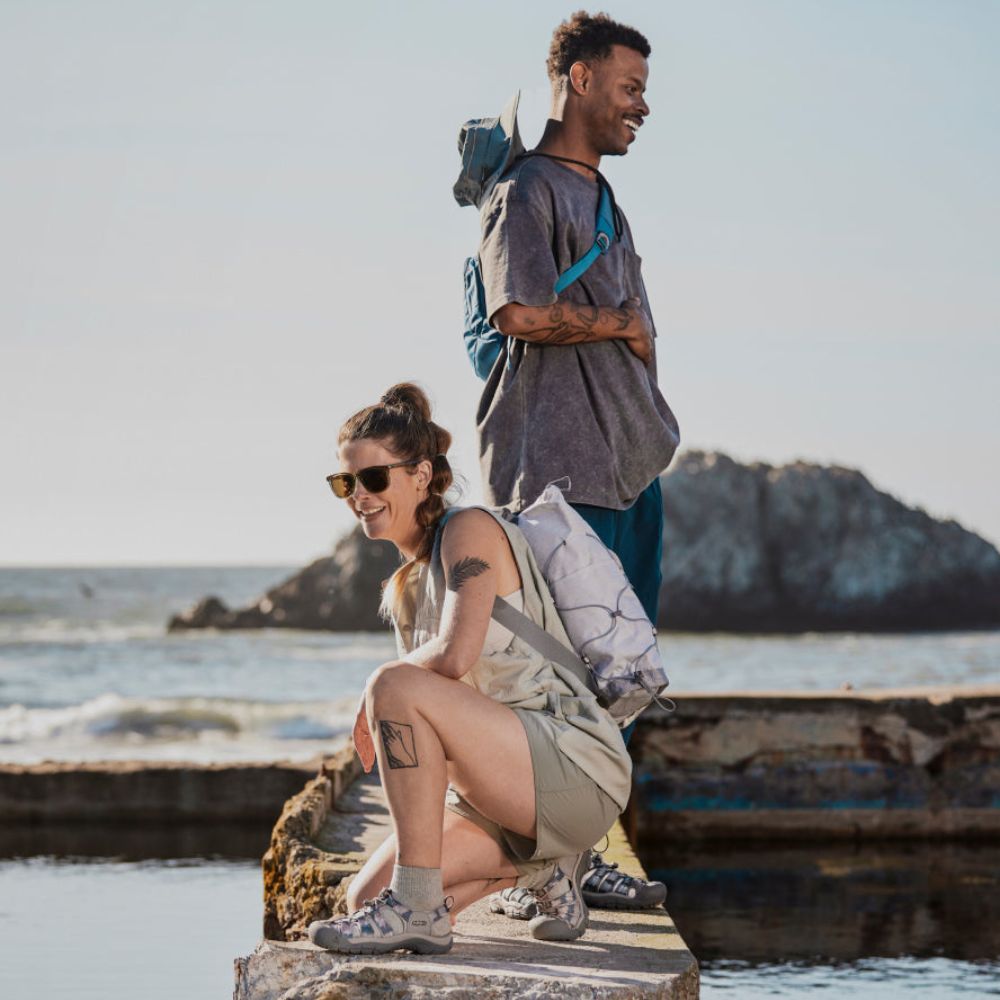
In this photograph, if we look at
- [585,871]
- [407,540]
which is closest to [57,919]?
[585,871]

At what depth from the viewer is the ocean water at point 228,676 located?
545 inches

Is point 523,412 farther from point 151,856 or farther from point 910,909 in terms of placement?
point 151,856

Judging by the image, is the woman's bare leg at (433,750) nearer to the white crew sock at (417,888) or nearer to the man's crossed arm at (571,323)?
the white crew sock at (417,888)

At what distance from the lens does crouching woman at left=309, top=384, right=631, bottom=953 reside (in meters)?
2.81

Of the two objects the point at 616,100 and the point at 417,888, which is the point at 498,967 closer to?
the point at 417,888

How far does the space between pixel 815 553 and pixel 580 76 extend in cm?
4013

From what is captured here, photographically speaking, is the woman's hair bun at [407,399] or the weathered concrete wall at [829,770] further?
the weathered concrete wall at [829,770]

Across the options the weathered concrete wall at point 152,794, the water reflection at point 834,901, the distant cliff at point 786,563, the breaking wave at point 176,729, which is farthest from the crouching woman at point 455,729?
the distant cliff at point 786,563

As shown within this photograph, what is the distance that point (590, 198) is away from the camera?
370 centimetres

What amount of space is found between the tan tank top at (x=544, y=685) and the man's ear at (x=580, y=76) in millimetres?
1107

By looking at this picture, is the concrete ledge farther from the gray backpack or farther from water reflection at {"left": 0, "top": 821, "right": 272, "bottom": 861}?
water reflection at {"left": 0, "top": 821, "right": 272, "bottom": 861}

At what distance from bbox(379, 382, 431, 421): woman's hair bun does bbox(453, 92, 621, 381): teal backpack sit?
522 mm

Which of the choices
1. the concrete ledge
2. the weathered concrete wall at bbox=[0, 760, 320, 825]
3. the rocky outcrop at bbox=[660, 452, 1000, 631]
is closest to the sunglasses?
the concrete ledge

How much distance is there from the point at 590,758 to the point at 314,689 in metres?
16.6
